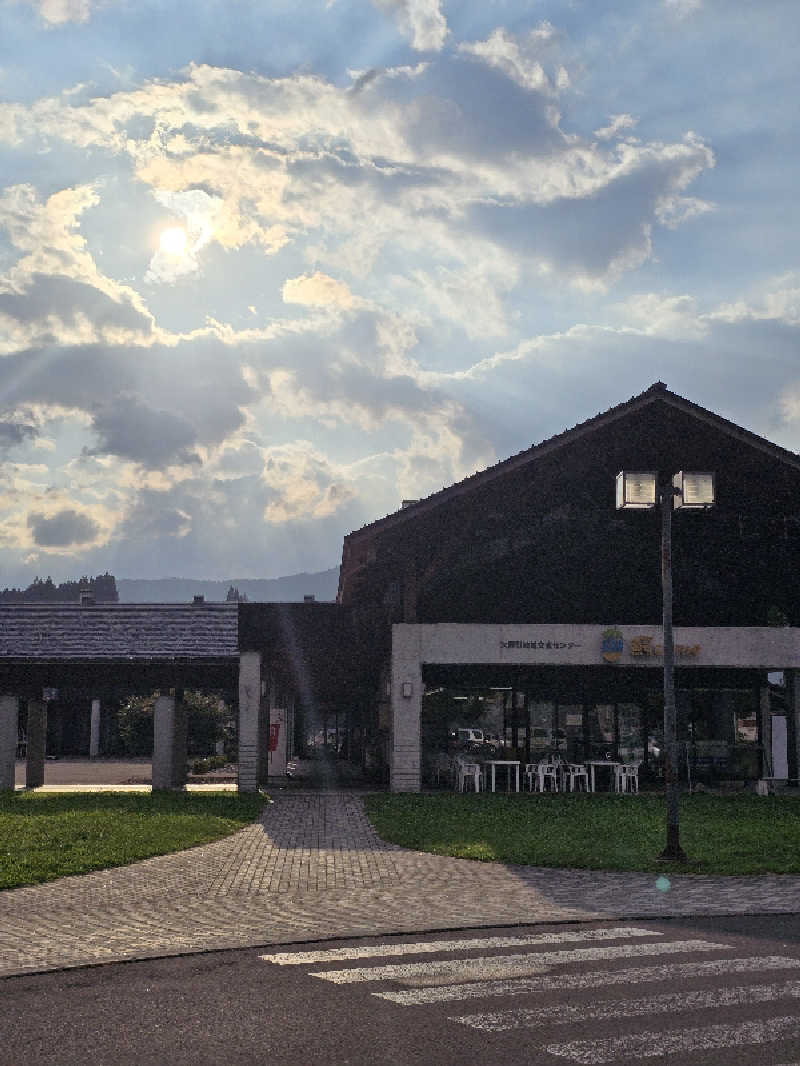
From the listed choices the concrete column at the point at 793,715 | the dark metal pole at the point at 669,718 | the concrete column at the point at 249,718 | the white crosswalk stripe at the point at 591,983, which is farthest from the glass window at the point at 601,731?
the white crosswalk stripe at the point at 591,983

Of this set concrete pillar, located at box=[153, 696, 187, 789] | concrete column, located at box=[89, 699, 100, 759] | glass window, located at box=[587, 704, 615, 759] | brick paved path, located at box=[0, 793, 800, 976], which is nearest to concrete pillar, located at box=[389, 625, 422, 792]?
glass window, located at box=[587, 704, 615, 759]

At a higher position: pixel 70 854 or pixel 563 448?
pixel 563 448

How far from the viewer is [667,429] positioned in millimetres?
30422

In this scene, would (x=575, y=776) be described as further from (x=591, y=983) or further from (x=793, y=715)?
(x=591, y=983)

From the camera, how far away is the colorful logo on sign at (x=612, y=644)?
95.1ft

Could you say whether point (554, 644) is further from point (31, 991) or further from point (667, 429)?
point (31, 991)

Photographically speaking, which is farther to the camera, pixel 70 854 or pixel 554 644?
pixel 554 644

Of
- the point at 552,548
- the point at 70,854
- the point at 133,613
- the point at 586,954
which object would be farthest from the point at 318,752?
the point at 586,954

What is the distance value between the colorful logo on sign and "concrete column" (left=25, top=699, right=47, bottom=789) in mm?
15476

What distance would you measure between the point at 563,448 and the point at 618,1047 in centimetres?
2398

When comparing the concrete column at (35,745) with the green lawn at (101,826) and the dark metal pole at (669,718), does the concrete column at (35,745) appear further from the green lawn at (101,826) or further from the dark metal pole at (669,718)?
the dark metal pole at (669,718)

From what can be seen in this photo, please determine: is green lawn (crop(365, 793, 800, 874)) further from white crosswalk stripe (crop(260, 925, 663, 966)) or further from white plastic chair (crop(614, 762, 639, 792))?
white crosswalk stripe (crop(260, 925, 663, 966))

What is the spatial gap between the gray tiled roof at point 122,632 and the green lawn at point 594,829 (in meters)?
8.01

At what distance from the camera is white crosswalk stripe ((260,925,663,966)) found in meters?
9.33
